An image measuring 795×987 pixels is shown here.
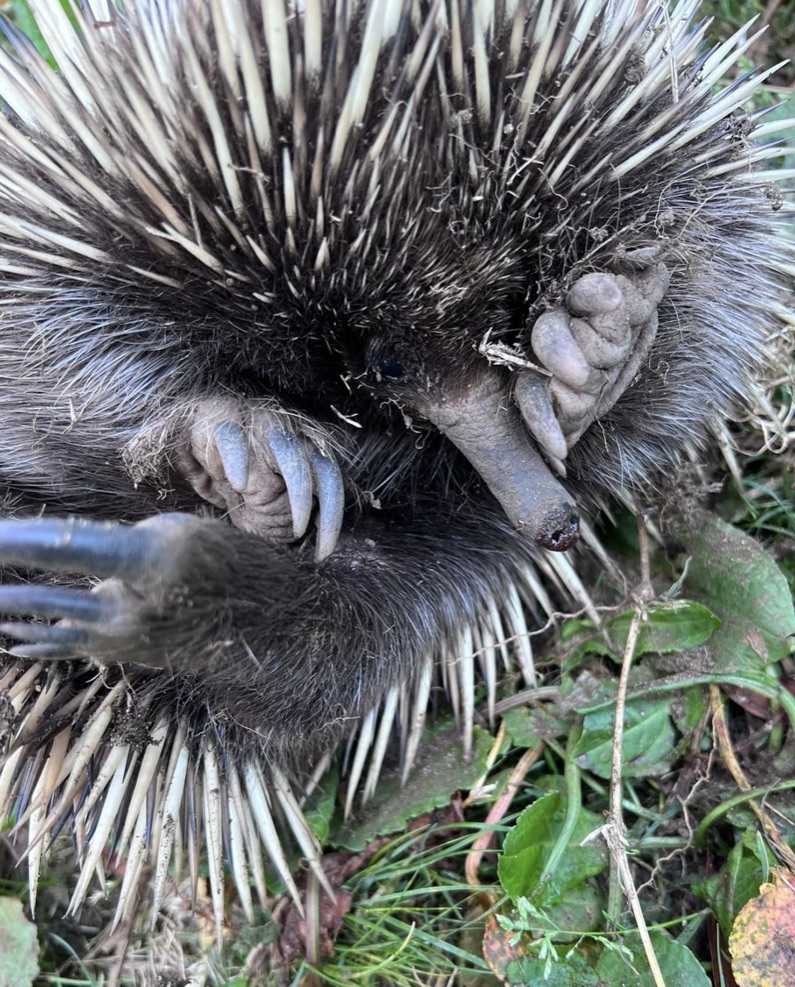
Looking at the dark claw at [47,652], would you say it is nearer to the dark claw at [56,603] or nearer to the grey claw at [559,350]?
the dark claw at [56,603]

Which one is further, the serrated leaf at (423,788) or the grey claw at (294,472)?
the serrated leaf at (423,788)

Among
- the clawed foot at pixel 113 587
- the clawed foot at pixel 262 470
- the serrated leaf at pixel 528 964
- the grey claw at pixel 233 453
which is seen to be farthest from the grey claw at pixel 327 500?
the serrated leaf at pixel 528 964

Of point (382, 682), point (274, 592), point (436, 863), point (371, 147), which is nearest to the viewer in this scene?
point (371, 147)

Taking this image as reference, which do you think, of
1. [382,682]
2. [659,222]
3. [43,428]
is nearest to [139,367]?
[43,428]

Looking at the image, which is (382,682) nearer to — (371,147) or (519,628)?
(519,628)

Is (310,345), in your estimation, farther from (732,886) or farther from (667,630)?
(732,886)

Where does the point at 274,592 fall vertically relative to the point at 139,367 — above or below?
below

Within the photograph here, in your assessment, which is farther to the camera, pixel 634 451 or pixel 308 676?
pixel 634 451
